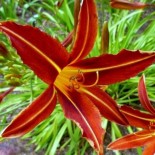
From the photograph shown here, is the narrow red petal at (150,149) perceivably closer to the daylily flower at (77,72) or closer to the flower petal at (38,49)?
the daylily flower at (77,72)

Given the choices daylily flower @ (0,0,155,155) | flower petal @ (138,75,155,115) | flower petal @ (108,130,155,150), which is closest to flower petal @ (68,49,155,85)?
daylily flower @ (0,0,155,155)

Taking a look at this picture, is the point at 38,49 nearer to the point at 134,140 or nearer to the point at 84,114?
the point at 84,114

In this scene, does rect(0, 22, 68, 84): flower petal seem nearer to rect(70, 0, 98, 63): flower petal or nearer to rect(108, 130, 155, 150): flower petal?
rect(70, 0, 98, 63): flower petal

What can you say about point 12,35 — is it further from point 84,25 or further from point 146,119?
point 146,119

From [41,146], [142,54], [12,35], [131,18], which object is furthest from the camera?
[131,18]

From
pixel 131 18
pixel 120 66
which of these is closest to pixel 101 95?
pixel 120 66
